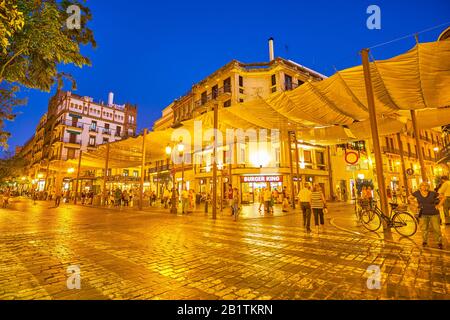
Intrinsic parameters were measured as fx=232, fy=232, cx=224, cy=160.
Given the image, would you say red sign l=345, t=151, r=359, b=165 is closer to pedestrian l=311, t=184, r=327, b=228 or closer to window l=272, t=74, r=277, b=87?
pedestrian l=311, t=184, r=327, b=228

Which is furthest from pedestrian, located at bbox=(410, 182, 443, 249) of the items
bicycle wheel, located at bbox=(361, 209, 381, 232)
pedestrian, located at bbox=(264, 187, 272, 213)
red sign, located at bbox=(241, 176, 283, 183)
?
red sign, located at bbox=(241, 176, 283, 183)

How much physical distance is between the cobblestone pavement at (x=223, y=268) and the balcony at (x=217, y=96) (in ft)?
A: 82.9

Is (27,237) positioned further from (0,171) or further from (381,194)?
(0,171)

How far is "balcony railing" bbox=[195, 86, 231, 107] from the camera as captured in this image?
30328 millimetres

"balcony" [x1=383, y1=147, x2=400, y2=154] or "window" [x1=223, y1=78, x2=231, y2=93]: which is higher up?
"window" [x1=223, y1=78, x2=231, y2=93]

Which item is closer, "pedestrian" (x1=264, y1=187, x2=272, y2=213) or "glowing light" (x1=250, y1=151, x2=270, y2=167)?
"pedestrian" (x1=264, y1=187, x2=272, y2=213)

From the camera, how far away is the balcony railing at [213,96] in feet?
99.5

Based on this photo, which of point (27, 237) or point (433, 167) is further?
point (433, 167)

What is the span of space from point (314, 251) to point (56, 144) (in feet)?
176

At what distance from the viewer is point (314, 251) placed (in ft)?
17.9

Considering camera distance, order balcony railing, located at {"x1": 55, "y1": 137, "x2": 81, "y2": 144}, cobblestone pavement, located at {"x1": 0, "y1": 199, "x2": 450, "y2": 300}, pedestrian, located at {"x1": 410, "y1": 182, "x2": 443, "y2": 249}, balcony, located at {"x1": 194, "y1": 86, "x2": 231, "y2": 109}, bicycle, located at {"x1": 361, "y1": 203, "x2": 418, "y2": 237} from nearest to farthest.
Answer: cobblestone pavement, located at {"x1": 0, "y1": 199, "x2": 450, "y2": 300} → pedestrian, located at {"x1": 410, "y1": 182, "x2": 443, "y2": 249} → bicycle, located at {"x1": 361, "y1": 203, "x2": 418, "y2": 237} → balcony, located at {"x1": 194, "y1": 86, "x2": 231, "y2": 109} → balcony railing, located at {"x1": 55, "y1": 137, "x2": 81, "y2": 144}

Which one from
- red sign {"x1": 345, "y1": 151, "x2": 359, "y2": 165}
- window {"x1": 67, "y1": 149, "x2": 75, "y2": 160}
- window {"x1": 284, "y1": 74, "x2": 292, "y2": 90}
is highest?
window {"x1": 284, "y1": 74, "x2": 292, "y2": 90}

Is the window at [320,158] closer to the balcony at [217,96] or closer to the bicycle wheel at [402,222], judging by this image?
the balcony at [217,96]
